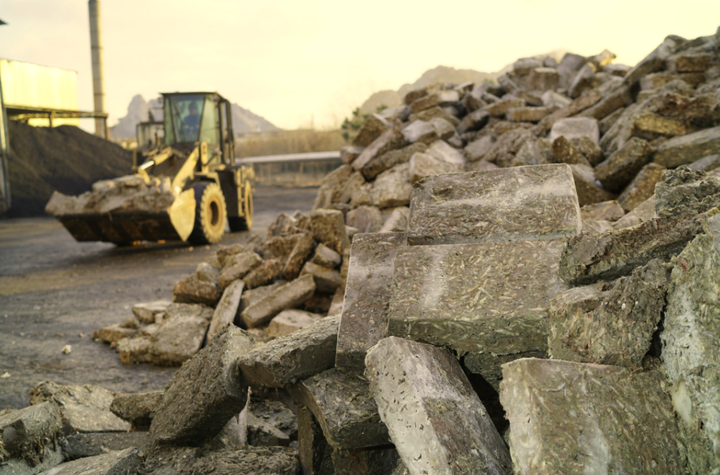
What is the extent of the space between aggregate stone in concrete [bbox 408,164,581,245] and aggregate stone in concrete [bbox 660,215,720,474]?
3.00 feet

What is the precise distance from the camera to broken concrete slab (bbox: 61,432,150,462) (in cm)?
233

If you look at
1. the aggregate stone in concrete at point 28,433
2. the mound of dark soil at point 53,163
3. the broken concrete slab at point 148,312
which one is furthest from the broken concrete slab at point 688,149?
the mound of dark soil at point 53,163

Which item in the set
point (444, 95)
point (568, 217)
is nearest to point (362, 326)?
point (568, 217)

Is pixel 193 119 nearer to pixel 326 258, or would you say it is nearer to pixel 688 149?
pixel 326 258

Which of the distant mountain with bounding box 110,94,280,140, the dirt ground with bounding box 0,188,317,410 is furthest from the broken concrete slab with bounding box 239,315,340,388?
the distant mountain with bounding box 110,94,280,140

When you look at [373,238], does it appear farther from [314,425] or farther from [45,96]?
[45,96]

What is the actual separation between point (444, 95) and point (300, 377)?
6974 mm

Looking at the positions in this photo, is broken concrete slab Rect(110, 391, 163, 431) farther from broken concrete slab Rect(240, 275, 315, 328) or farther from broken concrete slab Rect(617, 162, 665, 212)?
broken concrete slab Rect(617, 162, 665, 212)

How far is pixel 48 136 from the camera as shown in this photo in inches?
754

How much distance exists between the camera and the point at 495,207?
8.21ft

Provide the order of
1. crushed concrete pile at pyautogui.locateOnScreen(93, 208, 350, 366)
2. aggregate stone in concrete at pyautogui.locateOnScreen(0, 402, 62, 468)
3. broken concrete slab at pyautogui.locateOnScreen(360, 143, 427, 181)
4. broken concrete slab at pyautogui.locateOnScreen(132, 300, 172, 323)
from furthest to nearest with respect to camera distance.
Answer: broken concrete slab at pyautogui.locateOnScreen(360, 143, 427, 181), broken concrete slab at pyautogui.locateOnScreen(132, 300, 172, 323), crushed concrete pile at pyautogui.locateOnScreen(93, 208, 350, 366), aggregate stone in concrete at pyautogui.locateOnScreen(0, 402, 62, 468)

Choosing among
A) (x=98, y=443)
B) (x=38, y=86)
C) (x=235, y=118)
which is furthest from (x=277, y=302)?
(x=235, y=118)

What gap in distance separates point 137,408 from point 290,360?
112 cm

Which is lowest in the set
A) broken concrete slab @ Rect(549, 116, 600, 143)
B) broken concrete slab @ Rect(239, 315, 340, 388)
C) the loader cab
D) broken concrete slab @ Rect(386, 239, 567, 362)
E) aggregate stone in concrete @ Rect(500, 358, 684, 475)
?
broken concrete slab @ Rect(239, 315, 340, 388)
